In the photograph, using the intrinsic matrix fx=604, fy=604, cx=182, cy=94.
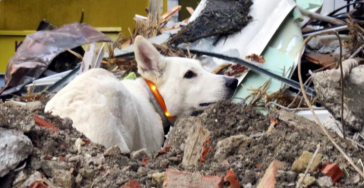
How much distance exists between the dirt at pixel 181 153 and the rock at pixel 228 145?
19mm

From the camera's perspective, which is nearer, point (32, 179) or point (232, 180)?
point (232, 180)

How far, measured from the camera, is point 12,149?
258cm

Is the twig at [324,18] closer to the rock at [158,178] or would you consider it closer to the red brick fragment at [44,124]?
the red brick fragment at [44,124]

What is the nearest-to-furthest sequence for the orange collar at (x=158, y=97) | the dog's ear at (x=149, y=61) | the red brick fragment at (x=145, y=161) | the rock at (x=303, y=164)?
the rock at (x=303, y=164) → the red brick fragment at (x=145, y=161) → the dog's ear at (x=149, y=61) → the orange collar at (x=158, y=97)

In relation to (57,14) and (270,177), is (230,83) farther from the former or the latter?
(57,14)

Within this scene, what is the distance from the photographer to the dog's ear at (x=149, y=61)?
16.6 feet

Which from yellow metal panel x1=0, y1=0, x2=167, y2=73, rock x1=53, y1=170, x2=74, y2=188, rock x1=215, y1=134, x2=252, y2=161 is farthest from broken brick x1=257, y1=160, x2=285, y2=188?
yellow metal panel x1=0, y1=0, x2=167, y2=73

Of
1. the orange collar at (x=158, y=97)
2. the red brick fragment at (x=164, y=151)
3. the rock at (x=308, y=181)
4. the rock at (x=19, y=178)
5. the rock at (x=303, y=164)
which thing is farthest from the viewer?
the orange collar at (x=158, y=97)

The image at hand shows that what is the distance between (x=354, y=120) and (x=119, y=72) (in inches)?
158

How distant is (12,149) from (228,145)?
927 mm

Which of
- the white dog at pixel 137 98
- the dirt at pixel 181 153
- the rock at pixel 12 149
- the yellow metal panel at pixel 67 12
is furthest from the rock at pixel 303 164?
the yellow metal panel at pixel 67 12

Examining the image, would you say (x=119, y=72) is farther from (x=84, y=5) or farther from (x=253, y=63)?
(x=84, y=5)

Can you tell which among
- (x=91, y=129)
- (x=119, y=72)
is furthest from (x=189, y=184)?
(x=119, y=72)

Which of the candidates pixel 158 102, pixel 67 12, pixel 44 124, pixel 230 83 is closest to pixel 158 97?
pixel 158 102
